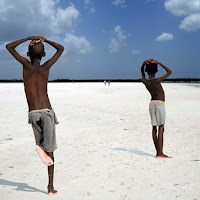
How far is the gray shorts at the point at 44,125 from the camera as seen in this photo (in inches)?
145

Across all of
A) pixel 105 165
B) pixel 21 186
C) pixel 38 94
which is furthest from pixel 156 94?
pixel 21 186

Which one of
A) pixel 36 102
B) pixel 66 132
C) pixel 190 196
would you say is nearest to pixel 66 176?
pixel 36 102

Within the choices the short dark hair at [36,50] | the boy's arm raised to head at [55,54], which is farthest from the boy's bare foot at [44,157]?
the short dark hair at [36,50]

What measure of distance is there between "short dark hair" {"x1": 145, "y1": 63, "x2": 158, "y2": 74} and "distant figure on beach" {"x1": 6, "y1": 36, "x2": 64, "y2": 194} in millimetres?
2425

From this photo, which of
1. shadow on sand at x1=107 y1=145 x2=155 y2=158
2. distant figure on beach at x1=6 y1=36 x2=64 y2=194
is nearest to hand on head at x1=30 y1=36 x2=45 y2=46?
distant figure on beach at x1=6 y1=36 x2=64 y2=194

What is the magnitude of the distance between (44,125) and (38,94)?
0.46m

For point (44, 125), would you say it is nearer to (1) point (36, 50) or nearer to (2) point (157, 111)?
(1) point (36, 50)

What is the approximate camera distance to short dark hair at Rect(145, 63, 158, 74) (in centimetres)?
550

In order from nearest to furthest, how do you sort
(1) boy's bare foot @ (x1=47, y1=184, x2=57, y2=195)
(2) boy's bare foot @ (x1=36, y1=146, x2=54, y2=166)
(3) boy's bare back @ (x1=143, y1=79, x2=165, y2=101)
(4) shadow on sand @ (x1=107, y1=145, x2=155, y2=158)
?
(2) boy's bare foot @ (x1=36, y1=146, x2=54, y2=166) → (1) boy's bare foot @ (x1=47, y1=184, x2=57, y2=195) → (3) boy's bare back @ (x1=143, y1=79, x2=165, y2=101) → (4) shadow on sand @ (x1=107, y1=145, x2=155, y2=158)

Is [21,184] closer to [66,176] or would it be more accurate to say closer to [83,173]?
[66,176]

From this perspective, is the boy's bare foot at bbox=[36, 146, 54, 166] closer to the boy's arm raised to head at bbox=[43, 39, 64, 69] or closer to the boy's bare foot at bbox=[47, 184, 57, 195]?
the boy's bare foot at bbox=[47, 184, 57, 195]

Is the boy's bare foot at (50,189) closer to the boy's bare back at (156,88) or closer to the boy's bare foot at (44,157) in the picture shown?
the boy's bare foot at (44,157)

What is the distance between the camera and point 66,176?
15.3ft

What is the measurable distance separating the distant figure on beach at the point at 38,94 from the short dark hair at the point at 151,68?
95.5 inches
